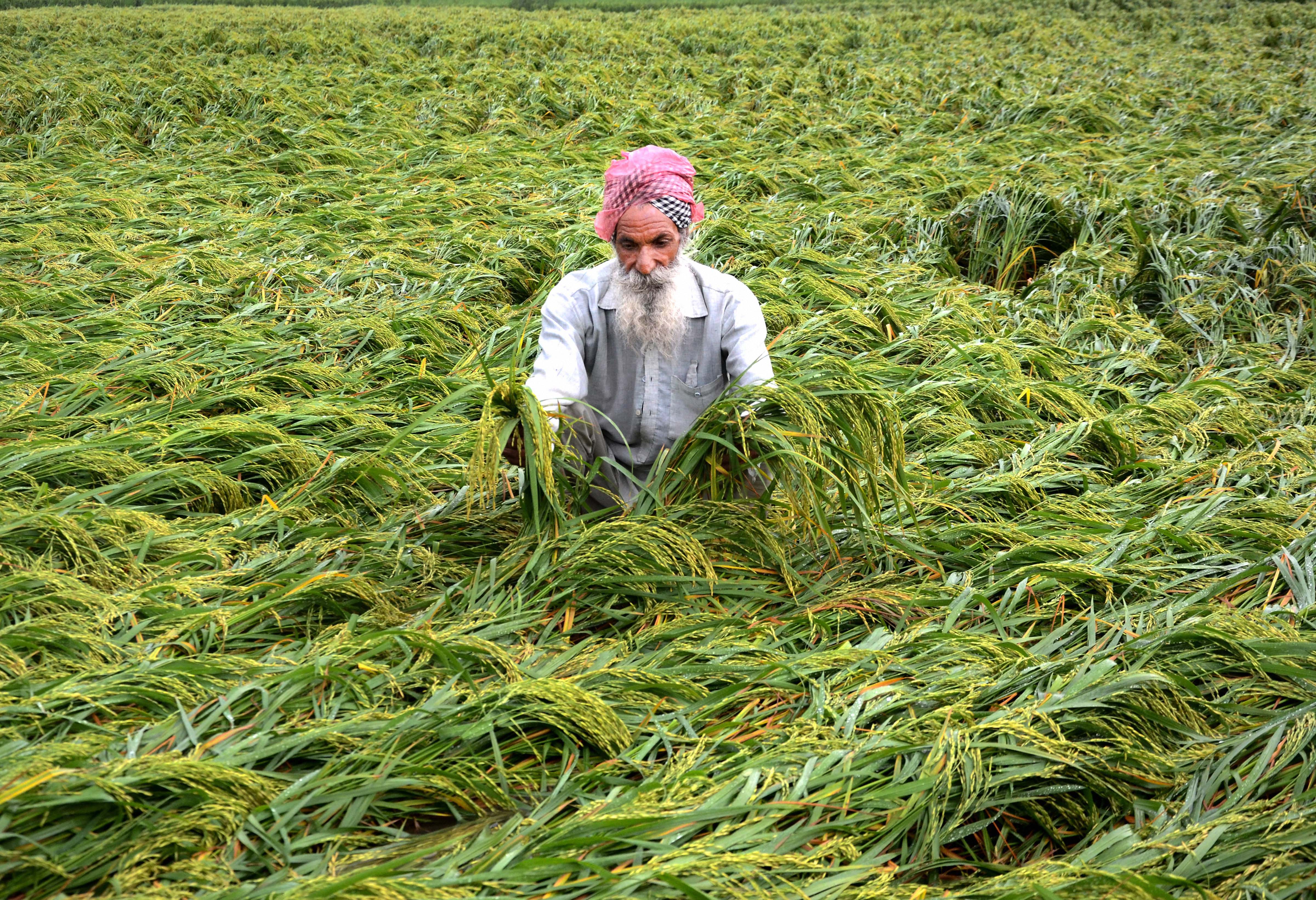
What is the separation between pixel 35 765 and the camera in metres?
1.73

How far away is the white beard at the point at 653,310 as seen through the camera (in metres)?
2.68

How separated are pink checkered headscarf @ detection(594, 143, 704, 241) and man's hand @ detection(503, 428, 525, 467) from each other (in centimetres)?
53

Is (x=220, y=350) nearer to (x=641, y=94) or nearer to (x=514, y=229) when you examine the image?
(x=514, y=229)

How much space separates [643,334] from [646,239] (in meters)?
0.23

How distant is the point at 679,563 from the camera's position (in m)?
2.49

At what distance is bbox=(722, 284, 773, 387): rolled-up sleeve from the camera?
8.70ft

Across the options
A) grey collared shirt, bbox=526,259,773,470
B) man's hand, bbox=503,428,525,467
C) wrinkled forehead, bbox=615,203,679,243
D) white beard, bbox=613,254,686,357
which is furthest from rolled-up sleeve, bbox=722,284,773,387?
man's hand, bbox=503,428,525,467

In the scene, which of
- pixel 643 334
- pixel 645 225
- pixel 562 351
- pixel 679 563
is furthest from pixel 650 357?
pixel 679 563

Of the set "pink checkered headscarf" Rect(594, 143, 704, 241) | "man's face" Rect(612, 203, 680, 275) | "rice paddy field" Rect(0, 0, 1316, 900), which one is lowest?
"rice paddy field" Rect(0, 0, 1316, 900)

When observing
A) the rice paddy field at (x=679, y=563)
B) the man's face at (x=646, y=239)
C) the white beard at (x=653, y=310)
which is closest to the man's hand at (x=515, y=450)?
the rice paddy field at (x=679, y=563)

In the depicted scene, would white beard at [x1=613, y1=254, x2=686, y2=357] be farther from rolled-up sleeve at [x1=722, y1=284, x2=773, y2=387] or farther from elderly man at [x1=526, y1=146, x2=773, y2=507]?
rolled-up sleeve at [x1=722, y1=284, x2=773, y2=387]

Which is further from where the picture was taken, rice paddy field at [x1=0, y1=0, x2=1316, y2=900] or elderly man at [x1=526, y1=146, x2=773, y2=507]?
elderly man at [x1=526, y1=146, x2=773, y2=507]

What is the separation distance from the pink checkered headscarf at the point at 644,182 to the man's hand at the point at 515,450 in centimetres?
53

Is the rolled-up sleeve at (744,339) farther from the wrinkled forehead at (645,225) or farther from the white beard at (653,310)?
the wrinkled forehead at (645,225)
